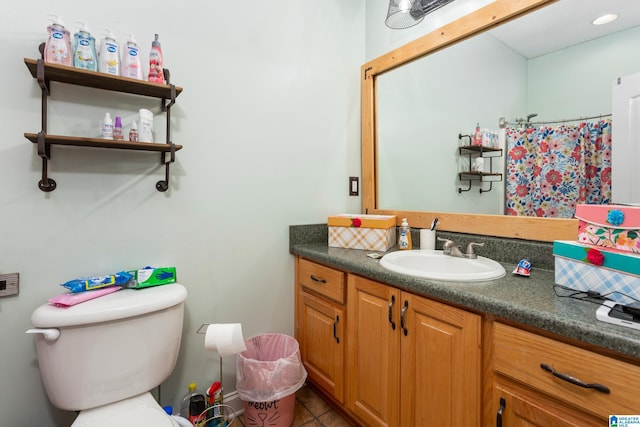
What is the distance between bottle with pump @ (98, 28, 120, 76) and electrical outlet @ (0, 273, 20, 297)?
2.74 ft

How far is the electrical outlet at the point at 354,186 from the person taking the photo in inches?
79.0

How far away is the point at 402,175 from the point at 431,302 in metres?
1.04

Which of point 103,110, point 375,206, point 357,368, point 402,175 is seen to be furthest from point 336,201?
point 103,110

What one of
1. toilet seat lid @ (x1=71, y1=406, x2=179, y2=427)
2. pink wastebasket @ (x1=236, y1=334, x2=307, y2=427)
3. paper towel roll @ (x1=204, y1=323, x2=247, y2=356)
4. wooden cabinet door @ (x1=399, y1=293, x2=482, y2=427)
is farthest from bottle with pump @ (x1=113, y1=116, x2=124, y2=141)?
wooden cabinet door @ (x1=399, y1=293, x2=482, y2=427)

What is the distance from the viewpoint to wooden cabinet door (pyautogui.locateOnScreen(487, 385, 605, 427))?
71 cm

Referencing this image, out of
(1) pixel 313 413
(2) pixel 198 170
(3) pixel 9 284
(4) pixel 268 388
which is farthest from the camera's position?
(1) pixel 313 413

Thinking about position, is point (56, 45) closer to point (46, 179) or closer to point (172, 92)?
point (172, 92)

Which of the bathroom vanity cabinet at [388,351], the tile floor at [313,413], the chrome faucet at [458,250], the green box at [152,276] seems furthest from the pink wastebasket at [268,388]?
the chrome faucet at [458,250]

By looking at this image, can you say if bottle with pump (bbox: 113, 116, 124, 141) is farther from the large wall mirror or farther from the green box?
the large wall mirror

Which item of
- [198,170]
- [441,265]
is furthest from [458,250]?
[198,170]

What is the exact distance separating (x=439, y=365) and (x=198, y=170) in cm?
133

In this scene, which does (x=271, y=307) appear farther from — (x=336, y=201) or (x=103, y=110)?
(x=103, y=110)

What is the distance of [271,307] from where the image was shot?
1688mm

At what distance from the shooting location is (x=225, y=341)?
1.13 metres
